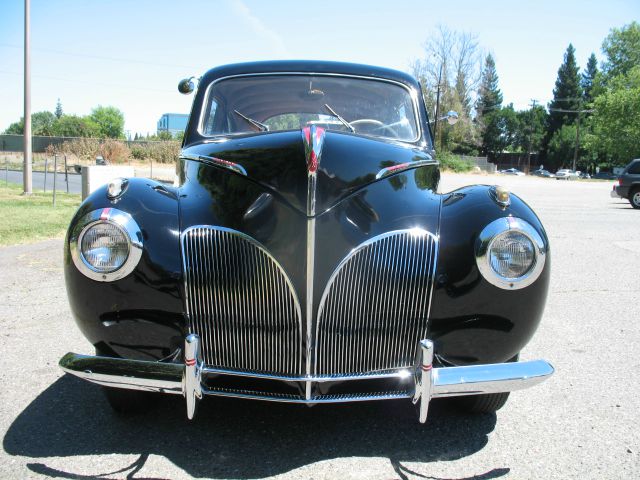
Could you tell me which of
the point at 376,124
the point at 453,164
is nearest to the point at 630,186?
the point at 376,124

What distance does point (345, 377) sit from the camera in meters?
2.20

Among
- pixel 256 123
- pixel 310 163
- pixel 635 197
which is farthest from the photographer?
pixel 635 197

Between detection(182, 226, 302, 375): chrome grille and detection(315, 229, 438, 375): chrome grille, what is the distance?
0.49 feet

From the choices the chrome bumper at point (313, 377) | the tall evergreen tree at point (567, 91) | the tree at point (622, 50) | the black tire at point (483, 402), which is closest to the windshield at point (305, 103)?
the black tire at point (483, 402)

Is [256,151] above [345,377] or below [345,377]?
above

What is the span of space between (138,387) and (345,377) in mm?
810

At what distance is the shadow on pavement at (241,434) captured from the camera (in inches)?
91.0

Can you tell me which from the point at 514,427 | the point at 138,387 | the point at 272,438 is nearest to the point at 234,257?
the point at 138,387

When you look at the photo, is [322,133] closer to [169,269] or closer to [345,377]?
[169,269]

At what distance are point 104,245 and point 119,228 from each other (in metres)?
0.10

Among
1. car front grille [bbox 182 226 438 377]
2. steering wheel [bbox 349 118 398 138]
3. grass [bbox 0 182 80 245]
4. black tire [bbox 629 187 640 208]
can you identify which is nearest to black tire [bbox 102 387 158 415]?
car front grille [bbox 182 226 438 377]

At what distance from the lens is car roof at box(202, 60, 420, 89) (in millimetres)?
3803

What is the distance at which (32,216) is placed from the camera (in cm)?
981

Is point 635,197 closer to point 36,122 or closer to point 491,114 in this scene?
point 491,114
